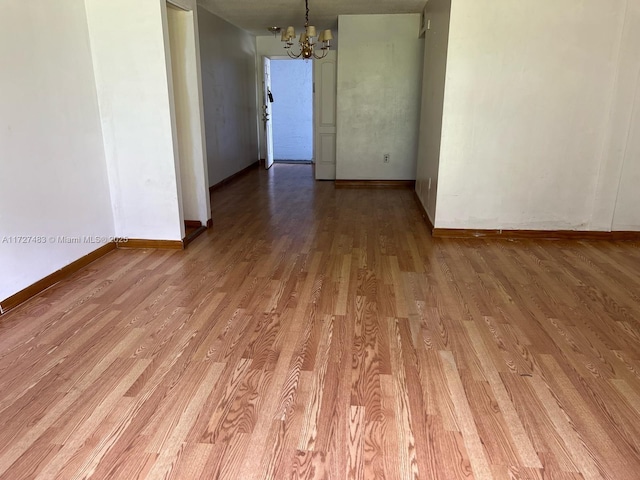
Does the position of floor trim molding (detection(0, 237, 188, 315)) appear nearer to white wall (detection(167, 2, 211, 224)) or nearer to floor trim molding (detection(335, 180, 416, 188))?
white wall (detection(167, 2, 211, 224))

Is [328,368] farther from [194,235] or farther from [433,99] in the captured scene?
[433,99]

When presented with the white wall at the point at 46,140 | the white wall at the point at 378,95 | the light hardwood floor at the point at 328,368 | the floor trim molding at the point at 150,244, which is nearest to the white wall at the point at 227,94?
the white wall at the point at 378,95

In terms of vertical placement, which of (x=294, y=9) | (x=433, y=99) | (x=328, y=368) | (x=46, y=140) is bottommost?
(x=328, y=368)

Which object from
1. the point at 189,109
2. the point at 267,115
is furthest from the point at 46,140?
the point at 267,115

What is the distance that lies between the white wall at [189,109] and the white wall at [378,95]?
115 inches

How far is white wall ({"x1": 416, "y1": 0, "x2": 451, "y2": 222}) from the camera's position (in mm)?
4285

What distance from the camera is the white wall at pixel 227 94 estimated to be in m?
6.28

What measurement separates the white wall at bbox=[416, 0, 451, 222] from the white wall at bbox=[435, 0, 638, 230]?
8.2 inches

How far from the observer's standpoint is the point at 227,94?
716 cm

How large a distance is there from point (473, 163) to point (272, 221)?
214 cm

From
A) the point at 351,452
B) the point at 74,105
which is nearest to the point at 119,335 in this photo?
the point at 351,452

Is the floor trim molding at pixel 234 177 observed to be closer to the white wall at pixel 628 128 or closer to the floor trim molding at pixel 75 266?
the floor trim molding at pixel 75 266

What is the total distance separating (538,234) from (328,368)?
3.01m

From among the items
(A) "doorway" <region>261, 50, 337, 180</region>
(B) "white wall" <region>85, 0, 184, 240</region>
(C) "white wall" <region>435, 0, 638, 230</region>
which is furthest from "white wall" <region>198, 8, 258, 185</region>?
(C) "white wall" <region>435, 0, 638, 230</region>
